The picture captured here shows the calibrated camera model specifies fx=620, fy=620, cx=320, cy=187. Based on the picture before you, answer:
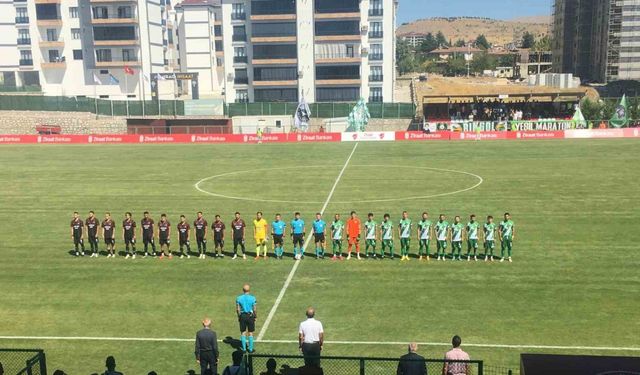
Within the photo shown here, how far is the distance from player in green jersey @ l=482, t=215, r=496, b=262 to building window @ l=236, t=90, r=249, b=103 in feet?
249

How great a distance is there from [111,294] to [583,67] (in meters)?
104

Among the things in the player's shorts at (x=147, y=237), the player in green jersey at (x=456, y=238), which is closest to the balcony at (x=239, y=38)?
the player's shorts at (x=147, y=237)

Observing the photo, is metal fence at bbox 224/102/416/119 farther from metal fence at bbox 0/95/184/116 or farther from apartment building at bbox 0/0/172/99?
apartment building at bbox 0/0/172/99

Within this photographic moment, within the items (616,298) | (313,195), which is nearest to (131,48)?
(313,195)

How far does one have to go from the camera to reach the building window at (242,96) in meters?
94.2

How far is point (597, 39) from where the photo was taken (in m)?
99.1

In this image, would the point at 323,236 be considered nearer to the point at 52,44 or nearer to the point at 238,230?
the point at 238,230

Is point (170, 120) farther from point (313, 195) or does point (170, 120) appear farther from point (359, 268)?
point (359, 268)

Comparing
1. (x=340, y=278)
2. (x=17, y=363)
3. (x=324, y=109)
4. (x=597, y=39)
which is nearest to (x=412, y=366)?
(x=17, y=363)

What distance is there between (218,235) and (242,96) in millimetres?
74417

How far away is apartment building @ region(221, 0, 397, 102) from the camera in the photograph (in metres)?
88.5

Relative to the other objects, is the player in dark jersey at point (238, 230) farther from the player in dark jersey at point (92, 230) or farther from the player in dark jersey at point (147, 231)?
the player in dark jersey at point (92, 230)

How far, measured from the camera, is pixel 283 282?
19734 mm

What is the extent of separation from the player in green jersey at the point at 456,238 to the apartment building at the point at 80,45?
83.0 metres
